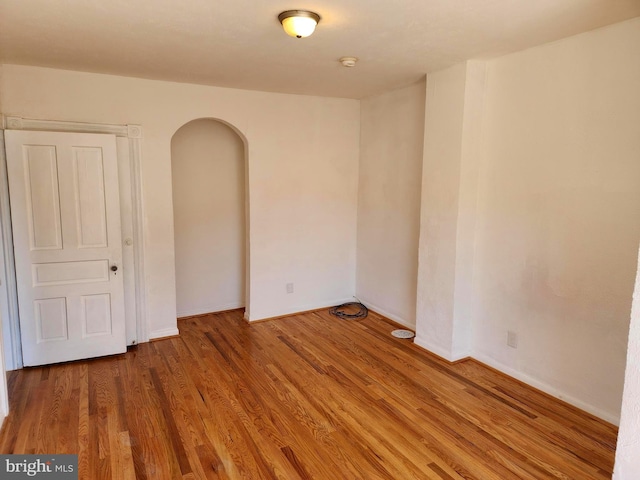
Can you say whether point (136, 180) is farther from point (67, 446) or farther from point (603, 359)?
point (603, 359)

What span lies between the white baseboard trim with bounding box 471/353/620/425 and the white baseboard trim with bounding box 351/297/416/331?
855mm

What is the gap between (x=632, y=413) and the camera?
1.77 metres

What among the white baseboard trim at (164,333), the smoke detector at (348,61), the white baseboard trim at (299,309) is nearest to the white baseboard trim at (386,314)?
the white baseboard trim at (299,309)

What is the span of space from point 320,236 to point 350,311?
0.97 m

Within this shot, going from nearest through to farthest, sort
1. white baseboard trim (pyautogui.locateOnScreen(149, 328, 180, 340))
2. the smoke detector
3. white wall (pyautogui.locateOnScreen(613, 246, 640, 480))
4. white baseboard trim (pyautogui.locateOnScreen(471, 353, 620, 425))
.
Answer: white wall (pyautogui.locateOnScreen(613, 246, 640, 480)) < white baseboard trim (pyautogui.locateOnScreen(471, 353, 620, 425)) < the smoke detector < white baseboard trim (pyautogui.locateOnScreen(149, 328, 180, 340))

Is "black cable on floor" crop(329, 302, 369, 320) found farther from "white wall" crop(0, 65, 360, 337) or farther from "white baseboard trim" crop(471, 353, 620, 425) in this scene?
"white baseboard trim" crop(471, 353, 620, 425)

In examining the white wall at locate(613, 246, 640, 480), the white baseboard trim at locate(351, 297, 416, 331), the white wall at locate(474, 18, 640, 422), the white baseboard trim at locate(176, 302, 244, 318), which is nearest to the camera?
the white wall at locate(613, 246, 640, 480)

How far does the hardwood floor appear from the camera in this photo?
2324 millimetres

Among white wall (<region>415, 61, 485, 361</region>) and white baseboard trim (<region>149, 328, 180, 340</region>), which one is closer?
white wall (<region>415, 61, 485, 361</region>)

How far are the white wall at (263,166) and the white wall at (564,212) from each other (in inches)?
75.9

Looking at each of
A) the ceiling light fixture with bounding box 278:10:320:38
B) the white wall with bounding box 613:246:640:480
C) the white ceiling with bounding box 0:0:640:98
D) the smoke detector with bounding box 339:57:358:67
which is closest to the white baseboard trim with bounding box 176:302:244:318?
the white ceiling with bounding box 0:0:640:98

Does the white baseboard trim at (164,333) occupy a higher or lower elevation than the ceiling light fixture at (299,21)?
lower

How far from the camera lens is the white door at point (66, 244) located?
3.36 m

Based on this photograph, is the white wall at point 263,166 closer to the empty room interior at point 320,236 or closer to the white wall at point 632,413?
the empty room interior at point 320,236
